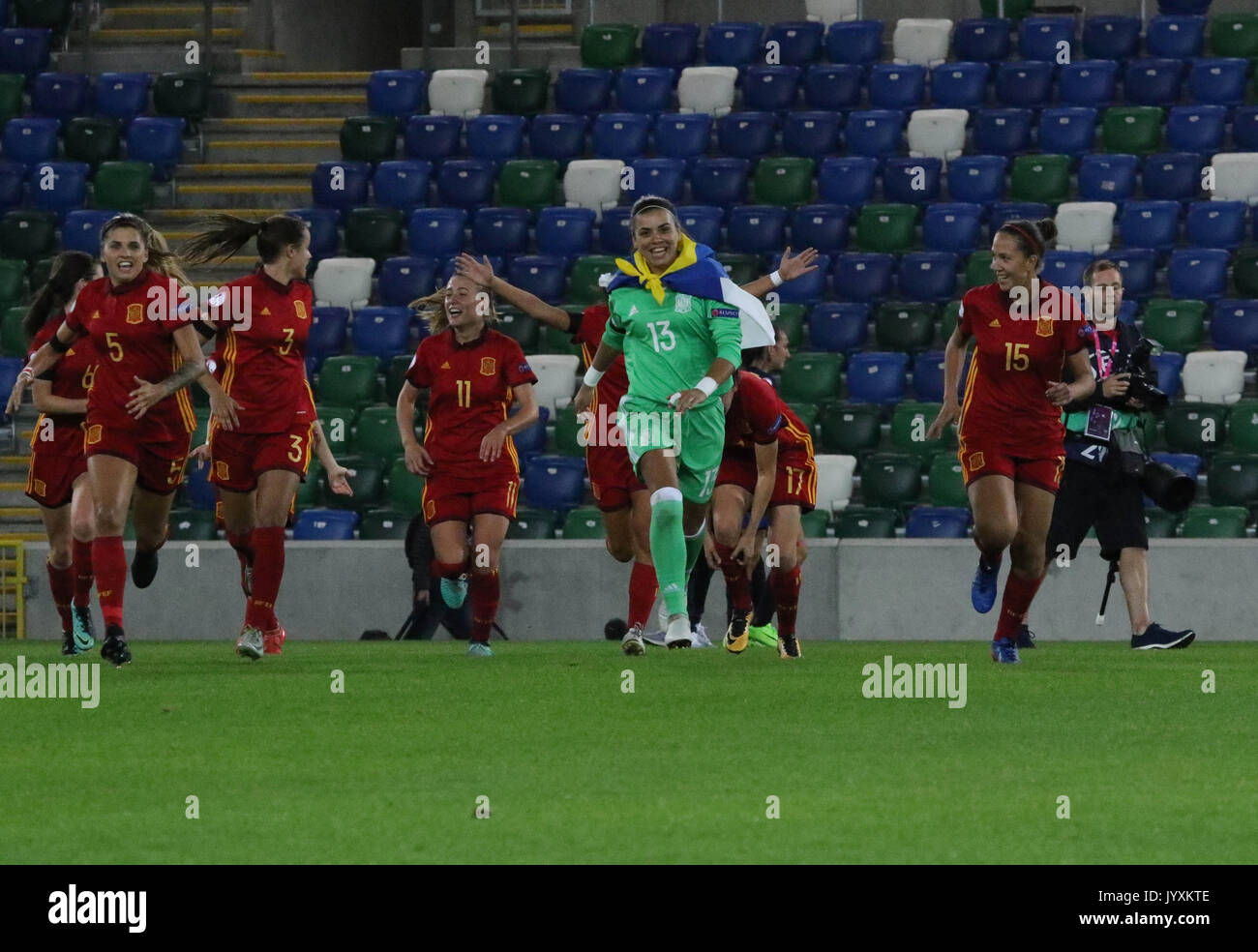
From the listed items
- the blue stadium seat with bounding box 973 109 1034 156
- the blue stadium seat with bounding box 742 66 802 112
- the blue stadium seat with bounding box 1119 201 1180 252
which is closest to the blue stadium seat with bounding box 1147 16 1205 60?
the blue stadium seat with bounding box 973 109 1034 156

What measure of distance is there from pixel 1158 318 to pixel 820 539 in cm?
361

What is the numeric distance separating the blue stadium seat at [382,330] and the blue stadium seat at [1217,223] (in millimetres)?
6613

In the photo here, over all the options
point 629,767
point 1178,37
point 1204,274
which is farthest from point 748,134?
point 629,767

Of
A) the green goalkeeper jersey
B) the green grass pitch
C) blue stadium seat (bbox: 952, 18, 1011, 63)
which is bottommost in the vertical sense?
the green grass pitch

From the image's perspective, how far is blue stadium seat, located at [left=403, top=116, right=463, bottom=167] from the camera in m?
23.0

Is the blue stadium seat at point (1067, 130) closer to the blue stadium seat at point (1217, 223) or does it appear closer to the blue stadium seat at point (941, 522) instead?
the blue stadium seat at point (1217, 223)

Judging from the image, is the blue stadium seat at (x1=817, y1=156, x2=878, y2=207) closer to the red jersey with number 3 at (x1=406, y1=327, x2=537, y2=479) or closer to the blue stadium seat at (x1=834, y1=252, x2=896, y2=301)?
the blue stadium seat at (x1=834, y1=252, x2=896, y2=301)

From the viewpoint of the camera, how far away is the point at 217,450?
12.6m

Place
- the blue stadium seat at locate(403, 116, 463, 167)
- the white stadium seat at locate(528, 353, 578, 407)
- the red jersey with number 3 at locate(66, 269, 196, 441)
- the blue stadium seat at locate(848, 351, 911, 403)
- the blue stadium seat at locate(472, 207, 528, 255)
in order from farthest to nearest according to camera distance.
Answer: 1. the blue stadium seat at locate(403, 116, 463, 167)
2. the blue stadium seat at locate(472, 207, 528, 255)
3. the white stadium seat at locate(528, 353, 578, 407)
4. the blue stadium seat at locate(848, 351, 911, 403)
5. the red jersey with number 3 at locate(66, 269, 196, 441)

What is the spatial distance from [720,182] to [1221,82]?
174 inches

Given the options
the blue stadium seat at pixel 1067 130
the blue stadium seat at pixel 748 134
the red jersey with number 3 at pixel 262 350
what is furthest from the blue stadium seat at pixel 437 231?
the red jersey with number 3 at pixel 262 350

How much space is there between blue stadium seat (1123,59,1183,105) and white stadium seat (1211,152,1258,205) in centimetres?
141

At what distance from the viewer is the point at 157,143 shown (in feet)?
78.1
